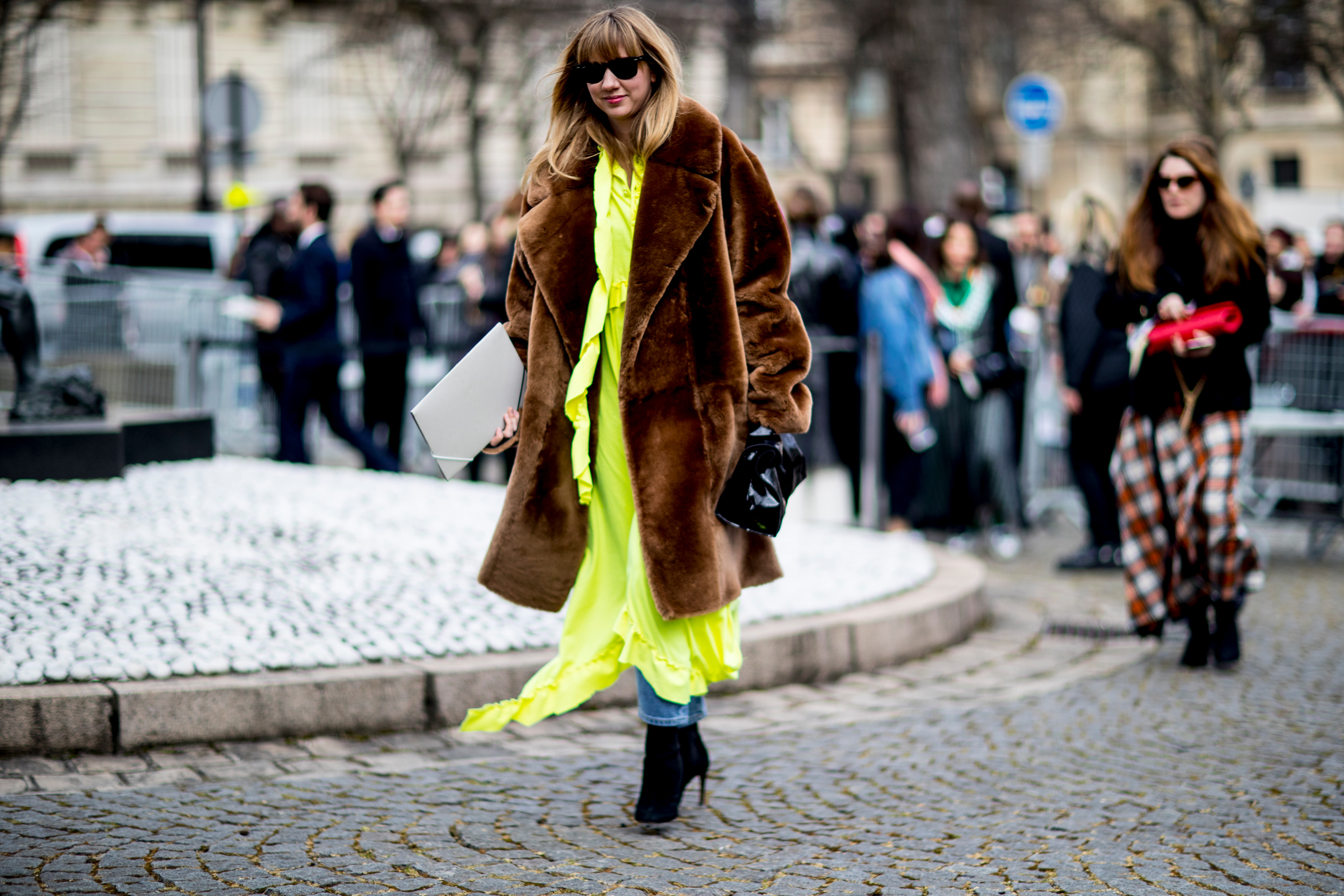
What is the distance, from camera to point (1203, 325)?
616 cm

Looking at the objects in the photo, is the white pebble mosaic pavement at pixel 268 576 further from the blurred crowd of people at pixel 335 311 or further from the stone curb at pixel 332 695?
the blurred crowd of people at pixel 335 311

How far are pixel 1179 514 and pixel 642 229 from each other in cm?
328

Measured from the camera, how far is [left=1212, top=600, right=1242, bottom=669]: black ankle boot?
6.23 metres

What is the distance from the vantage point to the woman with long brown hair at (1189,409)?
20.2 ft

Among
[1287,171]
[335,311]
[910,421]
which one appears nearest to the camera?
[910,421]

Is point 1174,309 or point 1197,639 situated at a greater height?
point 1174,309

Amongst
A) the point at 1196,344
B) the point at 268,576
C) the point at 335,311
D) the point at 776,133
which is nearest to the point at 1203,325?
the point at 1196,344

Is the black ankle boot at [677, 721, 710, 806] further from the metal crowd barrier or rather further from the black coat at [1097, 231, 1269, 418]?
the metal crowd barrier

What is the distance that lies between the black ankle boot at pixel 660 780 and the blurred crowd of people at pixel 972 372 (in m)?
4.86

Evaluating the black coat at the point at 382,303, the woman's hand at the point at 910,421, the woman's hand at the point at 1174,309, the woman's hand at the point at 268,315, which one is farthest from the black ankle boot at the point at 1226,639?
the woman's hand at the point at 268,315

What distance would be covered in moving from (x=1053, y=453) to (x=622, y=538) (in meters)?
6.81

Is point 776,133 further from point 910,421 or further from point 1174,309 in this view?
point 1174,309

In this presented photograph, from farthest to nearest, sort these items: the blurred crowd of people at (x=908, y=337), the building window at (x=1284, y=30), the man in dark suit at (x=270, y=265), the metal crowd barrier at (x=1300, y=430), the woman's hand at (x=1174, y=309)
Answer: the building window at (x=1284, y=30), the man in dark suit at (x=270, y=265), the metal crowd barrier at (x=1300, y=430), the blurred crowd of people at (x=908, y=337), the woman's hand at (x=1174, y=309)

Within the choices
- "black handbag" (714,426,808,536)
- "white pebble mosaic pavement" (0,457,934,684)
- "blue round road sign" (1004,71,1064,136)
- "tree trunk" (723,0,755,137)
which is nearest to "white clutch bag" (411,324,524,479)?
"black handbag" (714,426,808,536)
